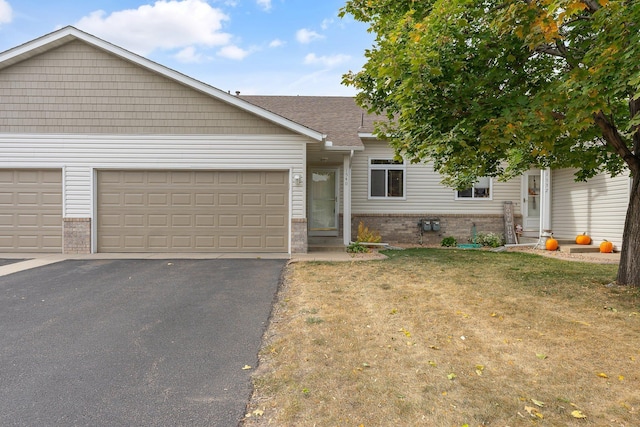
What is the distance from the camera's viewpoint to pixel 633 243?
223 inches

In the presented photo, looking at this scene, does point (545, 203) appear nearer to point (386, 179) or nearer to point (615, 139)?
point (386, 179)

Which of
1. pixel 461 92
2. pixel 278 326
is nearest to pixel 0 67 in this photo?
pixel 278 326

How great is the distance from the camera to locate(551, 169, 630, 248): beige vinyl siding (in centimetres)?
978

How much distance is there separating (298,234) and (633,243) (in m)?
6.62

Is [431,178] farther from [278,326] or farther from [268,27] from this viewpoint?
[278,326]

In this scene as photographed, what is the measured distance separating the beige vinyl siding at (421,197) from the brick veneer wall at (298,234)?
3341 mm

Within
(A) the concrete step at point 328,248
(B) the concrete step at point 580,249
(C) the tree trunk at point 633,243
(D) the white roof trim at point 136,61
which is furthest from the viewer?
(B) the concrete step at point 580,249

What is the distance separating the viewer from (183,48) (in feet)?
54.3

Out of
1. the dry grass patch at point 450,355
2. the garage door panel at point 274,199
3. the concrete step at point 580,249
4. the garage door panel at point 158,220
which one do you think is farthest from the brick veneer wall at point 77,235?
the concrete step at point 580,249

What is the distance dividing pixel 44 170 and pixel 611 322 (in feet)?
39.1

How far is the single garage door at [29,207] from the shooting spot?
9.06m

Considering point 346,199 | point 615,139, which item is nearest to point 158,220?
point 346,199

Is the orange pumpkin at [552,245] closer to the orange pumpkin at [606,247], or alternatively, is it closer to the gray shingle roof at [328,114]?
the orange pumpkin at [606,247]

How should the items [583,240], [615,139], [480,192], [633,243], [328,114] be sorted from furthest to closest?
[328,114]
[480,192]
[583,240]
[633,243]
[615,139]
